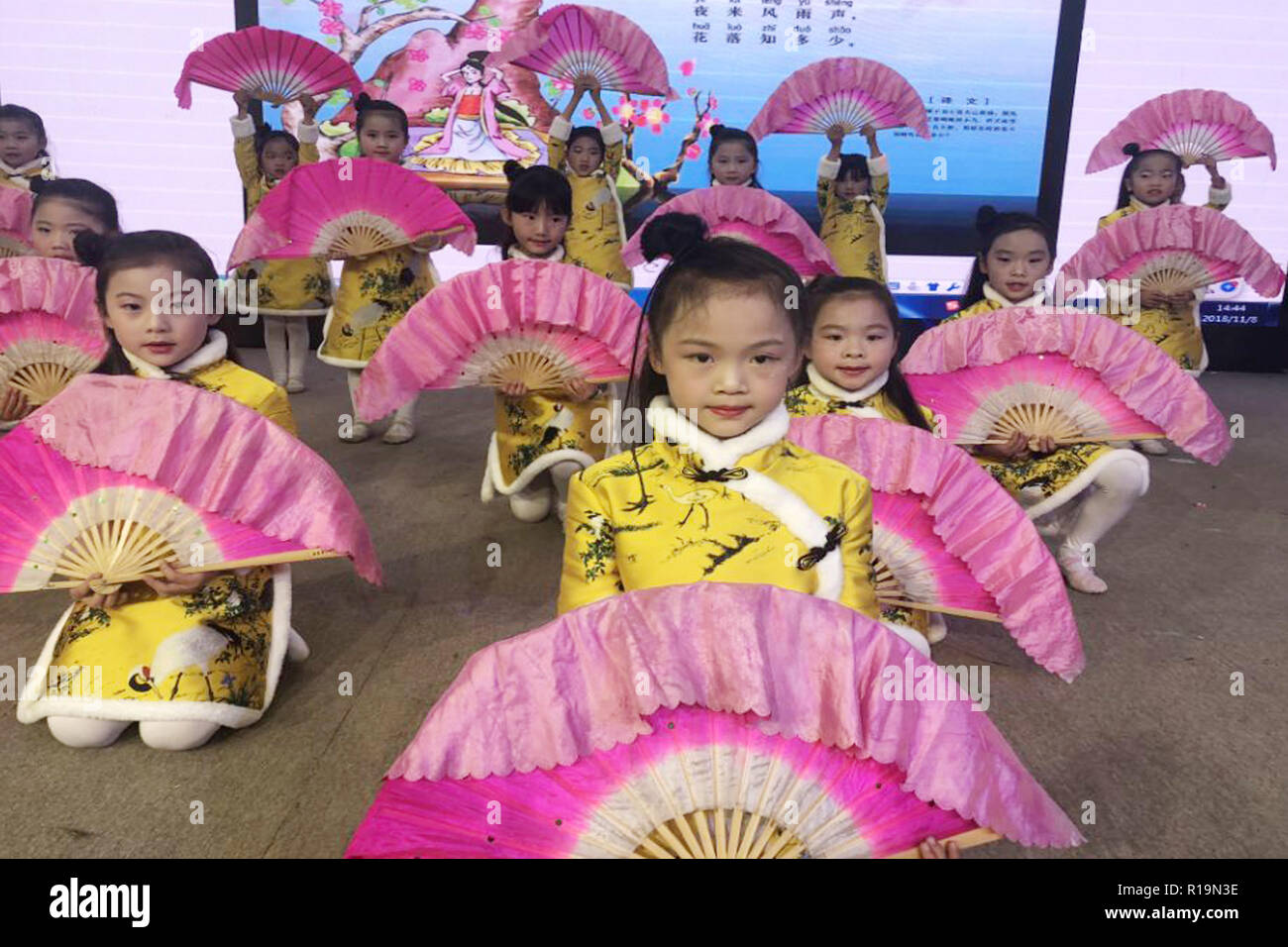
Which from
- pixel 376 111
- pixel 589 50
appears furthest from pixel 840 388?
pixel 376 111

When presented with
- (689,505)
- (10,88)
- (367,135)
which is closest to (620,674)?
(689,505)

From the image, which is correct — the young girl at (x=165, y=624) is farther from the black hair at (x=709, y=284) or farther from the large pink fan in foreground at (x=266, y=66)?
the large pink fan in foreground at (x=266, y=66)

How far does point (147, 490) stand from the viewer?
5.65 feet

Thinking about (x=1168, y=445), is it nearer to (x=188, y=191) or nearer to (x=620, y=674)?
(x=620, y=674)

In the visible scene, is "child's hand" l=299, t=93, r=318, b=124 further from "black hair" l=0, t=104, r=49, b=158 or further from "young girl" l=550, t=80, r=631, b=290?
"black hair" l=0, t=104, r=49, b=158

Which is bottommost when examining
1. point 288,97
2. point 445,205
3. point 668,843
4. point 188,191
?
point 668,843

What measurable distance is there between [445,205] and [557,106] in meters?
1.96

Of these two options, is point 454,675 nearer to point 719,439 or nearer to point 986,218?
point 719,439

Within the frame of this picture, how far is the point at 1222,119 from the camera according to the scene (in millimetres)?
4211

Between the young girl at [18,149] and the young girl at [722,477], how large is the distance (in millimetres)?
3704

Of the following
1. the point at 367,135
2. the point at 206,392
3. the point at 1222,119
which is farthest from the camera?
the point at 1222,119

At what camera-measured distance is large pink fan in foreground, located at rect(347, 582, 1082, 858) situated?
1.02m

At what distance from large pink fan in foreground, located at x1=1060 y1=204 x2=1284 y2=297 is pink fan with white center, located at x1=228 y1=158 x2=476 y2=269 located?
2293 mm

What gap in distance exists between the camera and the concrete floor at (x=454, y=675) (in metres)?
1.55
